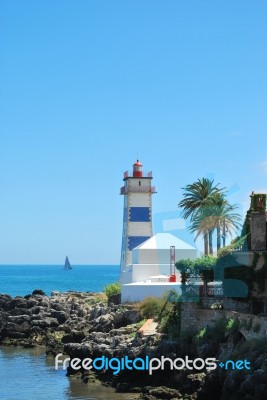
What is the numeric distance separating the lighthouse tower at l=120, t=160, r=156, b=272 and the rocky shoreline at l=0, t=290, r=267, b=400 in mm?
5959

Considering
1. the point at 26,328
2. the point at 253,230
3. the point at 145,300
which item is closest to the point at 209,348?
the point at 253,230

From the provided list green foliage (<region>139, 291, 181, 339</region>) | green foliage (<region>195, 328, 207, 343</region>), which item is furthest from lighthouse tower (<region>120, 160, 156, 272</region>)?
green foliage (<region>195, 328, 207, 343</region>)

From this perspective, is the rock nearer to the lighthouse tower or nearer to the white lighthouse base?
the white lighthouse base

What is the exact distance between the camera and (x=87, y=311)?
5600cm

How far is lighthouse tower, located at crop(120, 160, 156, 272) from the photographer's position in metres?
63.6

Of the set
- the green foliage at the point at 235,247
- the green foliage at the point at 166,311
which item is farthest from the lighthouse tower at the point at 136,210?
the green foliage at the point at 235,247

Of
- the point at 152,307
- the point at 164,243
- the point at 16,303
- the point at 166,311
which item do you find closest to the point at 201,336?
the point at 166,311

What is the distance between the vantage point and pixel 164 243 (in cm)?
5778

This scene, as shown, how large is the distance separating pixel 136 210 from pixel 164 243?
7.63 m

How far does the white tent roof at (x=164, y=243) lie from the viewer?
57250 mm

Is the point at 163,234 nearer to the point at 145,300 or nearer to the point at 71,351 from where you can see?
the point at 145,300

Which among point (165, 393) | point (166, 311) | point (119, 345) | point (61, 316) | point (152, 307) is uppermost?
point (152, 307)

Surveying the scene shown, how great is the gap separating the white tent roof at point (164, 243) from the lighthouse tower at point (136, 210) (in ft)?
14.8

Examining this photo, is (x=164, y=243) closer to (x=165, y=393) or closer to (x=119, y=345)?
(x=119, y=345)
